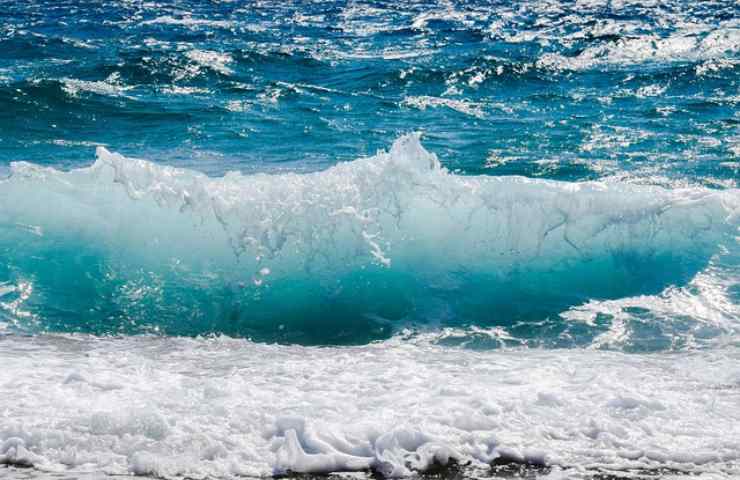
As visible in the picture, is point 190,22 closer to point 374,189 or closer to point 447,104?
point 447,104

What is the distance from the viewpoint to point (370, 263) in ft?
25.7

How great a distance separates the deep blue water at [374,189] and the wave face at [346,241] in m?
0.02

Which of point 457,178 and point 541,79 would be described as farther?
point 541,79

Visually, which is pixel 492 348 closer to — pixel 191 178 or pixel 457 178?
pixel 457 178

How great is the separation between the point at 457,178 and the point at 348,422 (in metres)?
4.04

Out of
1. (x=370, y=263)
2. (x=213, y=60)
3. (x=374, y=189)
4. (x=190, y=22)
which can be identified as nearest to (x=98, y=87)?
(x=213, y=60)

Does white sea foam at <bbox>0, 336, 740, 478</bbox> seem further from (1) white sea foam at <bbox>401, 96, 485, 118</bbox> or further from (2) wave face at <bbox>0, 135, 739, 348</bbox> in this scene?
(1) white sea foam at <bbox>401, 96, 485, 118</bbox>

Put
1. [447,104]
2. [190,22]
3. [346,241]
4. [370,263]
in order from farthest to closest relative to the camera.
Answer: [190,22] → [447,104] → [346,241] → [370,263]

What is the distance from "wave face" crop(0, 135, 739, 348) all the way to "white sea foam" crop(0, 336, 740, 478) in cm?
120

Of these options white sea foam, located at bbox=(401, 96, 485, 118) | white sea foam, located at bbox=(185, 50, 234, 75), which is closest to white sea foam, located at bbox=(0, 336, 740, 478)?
white sea foam, located at bbox=(401, 96, 485, 118)

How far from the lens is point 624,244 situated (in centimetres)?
802

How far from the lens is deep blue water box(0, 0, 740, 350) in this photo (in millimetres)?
7141

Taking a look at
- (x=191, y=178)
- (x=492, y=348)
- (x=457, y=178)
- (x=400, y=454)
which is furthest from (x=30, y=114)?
(x=400, y=454)

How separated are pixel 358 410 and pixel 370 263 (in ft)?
9.55
